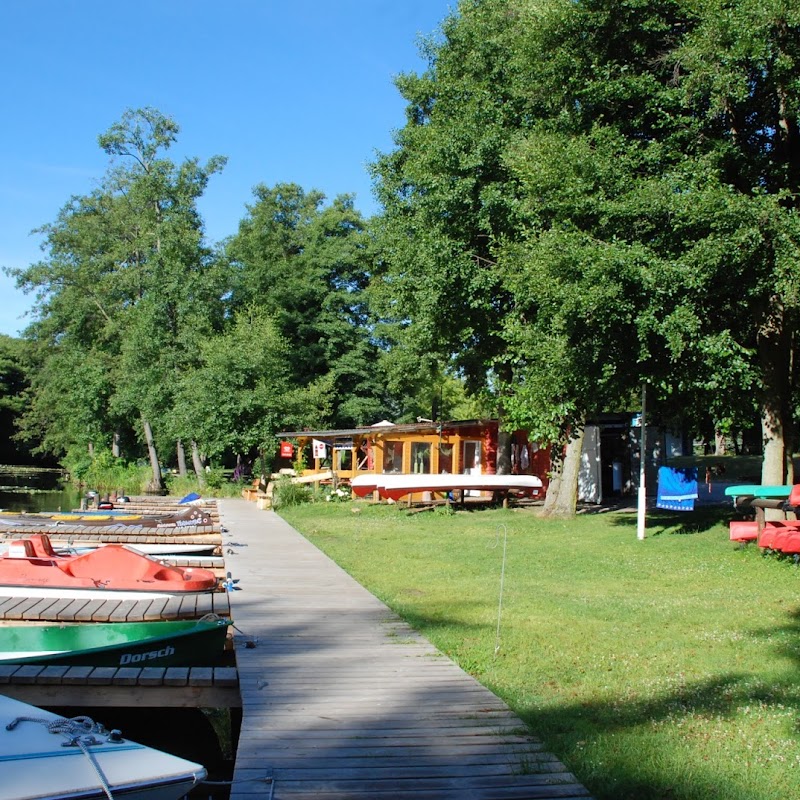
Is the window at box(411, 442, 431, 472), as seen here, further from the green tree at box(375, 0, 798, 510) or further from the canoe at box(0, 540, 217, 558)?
the canoe at box(0, 540, 217, 558)

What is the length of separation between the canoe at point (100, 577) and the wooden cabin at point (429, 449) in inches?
688

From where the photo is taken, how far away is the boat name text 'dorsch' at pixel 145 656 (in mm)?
7750

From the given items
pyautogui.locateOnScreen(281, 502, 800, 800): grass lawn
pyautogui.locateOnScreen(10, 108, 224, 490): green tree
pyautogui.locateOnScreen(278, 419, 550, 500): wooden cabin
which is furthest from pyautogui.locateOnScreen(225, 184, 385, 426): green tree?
pyautogui.locateOnScreen(281, 502, 800, 800): grass lawn

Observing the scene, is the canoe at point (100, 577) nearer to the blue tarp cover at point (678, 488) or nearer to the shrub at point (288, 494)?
the blue tarp cover at point (678, 488)

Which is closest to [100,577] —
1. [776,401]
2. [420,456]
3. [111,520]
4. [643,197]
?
[643,197]

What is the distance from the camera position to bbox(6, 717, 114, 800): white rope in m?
4.46

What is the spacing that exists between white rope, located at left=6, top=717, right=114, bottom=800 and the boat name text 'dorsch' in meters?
2.75

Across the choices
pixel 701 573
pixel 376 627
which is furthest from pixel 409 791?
pixel 701 573

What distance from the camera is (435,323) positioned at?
21.9 meters

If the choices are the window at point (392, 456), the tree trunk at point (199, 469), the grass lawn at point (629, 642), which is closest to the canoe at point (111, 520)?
the grass lawn at point (629, 642)

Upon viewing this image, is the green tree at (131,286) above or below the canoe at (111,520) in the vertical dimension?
above

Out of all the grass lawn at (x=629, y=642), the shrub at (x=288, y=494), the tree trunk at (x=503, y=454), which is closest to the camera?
the grass lawn at (x=629, y=642)

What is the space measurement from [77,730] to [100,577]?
6.09 metres

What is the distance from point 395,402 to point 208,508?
Result: 23605 mm
